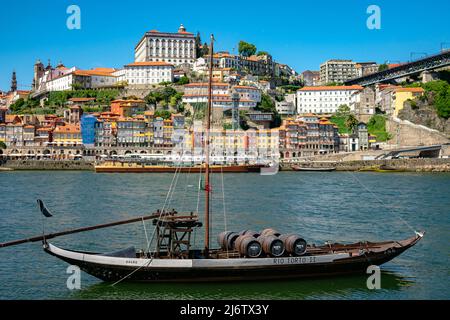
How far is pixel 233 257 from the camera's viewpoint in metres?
18.2

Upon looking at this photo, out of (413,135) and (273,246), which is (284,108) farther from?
(273,246)

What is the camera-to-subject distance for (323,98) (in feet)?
398

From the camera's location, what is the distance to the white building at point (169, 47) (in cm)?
13400

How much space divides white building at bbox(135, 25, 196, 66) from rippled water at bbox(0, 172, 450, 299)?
8059 cm

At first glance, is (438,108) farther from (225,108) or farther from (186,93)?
(186,93)

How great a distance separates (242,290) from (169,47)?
400 feet

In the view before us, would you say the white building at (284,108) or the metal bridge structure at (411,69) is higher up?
the metal bridge structure at (411,69)

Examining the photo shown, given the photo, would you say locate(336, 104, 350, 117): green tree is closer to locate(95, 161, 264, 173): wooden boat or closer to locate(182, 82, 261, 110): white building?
locate(182, 82, 261, 110): white building

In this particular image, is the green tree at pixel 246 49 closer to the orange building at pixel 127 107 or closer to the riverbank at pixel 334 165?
the orange building at pixel 127 107

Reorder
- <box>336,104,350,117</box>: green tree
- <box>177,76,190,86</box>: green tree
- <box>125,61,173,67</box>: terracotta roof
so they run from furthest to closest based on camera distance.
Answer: <box>125,61,173,67</box>: terracotta roof → <box>177,76,190,86</box>: green tree → <box>336,104,350,117</box>: green tree

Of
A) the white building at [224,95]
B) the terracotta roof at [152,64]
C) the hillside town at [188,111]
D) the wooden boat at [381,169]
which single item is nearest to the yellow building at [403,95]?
the hillside town at [188,111]

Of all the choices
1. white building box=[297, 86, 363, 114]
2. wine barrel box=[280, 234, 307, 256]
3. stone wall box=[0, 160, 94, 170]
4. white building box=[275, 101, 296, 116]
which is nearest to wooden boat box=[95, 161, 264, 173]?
stone wall box=[0, 160, 94, 170]

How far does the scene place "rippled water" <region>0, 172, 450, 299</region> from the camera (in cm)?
1755
